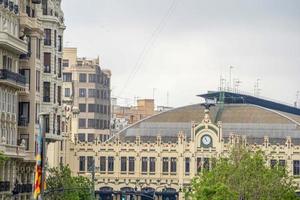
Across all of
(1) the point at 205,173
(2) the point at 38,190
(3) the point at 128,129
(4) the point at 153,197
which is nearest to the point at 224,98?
(3) the point at 128,129

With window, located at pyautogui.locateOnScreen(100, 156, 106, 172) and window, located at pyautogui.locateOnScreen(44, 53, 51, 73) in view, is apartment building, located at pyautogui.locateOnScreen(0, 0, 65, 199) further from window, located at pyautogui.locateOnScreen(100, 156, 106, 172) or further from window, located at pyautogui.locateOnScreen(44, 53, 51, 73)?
window, located at pyautogui.locateOnScreen(100, 156, 106, 172)

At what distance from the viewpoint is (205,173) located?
13125 cm

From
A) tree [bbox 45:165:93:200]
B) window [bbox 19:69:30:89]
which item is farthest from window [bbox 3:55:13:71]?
A: tree [bbox 45:165:93:200]

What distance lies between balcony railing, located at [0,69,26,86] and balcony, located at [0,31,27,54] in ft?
5.47

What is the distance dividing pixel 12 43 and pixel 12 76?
2.50 m

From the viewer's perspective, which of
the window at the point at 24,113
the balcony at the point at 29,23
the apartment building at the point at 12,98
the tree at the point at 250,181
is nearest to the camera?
the apartment building at the point at 12,98

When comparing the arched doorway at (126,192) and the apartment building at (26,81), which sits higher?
the apartment building at (26,81)

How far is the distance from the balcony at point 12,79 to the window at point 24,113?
418 cm

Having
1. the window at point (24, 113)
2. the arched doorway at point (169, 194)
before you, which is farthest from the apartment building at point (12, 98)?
the arched doorway at point (169, 194)

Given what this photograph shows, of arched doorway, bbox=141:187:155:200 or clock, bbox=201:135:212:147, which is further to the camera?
clock, bbox=201:135:212:147

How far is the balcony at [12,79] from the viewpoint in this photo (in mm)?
92562

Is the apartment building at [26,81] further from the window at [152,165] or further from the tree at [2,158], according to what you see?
the window at [152,165]

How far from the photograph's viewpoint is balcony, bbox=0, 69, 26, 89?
304 ft

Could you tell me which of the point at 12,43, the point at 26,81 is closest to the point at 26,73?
the point at 26,81
